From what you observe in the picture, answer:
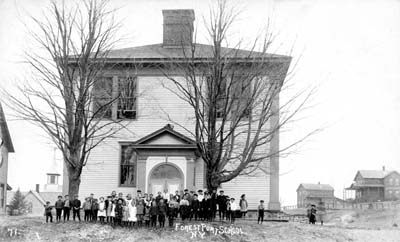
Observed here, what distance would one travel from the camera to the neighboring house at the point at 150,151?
87.0ft

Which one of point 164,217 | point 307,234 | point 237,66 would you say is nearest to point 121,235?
point 164,217

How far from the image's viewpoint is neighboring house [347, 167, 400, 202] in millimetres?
66250

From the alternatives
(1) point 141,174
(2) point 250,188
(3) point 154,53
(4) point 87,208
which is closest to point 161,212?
(4) point 87,208

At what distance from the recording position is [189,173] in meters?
26.5

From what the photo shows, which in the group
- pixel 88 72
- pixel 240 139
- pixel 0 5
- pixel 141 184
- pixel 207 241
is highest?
pixel 0 5

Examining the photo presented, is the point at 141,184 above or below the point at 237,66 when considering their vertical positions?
below

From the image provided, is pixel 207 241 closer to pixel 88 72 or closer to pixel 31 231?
pixel 31 231

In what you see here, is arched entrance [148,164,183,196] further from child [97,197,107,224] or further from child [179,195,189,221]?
child [97,197,107,224]

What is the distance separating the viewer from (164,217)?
2066cm

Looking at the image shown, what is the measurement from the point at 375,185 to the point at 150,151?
164 ft

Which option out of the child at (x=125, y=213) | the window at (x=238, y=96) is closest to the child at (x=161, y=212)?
the child at (x=125, y=213)

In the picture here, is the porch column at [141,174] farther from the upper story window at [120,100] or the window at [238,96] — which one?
the window at [238,96]

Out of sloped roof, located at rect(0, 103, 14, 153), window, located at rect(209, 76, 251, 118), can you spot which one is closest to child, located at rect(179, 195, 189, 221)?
window, located at rect(209, 76, 251, 118)

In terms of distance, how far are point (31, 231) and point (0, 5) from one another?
7999 millimetres
